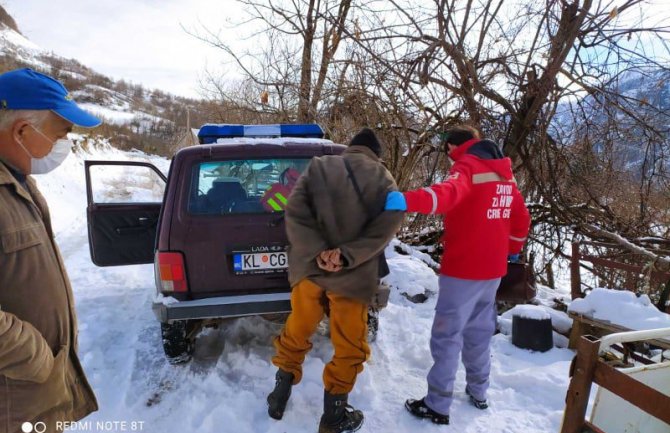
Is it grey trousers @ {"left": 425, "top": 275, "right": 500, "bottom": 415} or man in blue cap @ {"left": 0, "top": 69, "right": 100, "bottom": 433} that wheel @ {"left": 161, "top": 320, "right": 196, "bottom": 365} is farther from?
grey trousers @ {"left": 425, "top": 275, "right": 500, "bottom": 415}

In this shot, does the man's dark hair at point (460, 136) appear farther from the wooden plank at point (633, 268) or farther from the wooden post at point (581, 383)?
the wooden plank at point (633, 268)

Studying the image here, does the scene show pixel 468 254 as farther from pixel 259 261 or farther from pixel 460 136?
pixel 259 261

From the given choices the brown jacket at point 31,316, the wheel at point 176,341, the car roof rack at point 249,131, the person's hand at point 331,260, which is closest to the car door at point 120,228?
the car roof rack at point 249,131

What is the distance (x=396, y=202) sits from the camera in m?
2.41

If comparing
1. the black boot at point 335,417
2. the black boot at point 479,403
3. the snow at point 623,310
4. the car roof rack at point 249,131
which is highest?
the car roof rack at point 249,131

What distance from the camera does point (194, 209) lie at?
128 inches

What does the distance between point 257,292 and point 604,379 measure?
7.73ft

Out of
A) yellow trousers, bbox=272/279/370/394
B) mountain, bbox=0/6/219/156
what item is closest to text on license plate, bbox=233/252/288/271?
yellow trousers, bbox=272/279/370/394

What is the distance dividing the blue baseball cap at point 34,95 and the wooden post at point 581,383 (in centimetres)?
226

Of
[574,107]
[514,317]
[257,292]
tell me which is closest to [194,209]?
[257,292]

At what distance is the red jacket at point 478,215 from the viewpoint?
2.71 metres

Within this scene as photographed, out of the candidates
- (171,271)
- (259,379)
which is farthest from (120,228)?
(259,379)

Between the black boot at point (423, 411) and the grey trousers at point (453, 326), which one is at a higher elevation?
the grey trousers at point (453, 326)

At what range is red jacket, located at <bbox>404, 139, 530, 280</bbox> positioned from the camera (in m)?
2.71
